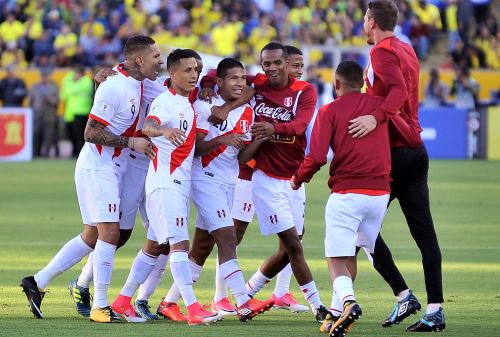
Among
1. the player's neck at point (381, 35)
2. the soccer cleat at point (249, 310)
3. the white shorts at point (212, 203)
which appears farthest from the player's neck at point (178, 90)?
the soccer cleat at point (249, 310)

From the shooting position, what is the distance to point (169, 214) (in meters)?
9.83

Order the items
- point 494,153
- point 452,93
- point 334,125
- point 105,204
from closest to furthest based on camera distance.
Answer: point 334,125
point 105,204
point 494,153
point 452,93

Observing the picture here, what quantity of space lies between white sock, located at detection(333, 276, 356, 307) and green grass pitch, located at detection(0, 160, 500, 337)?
387 mm

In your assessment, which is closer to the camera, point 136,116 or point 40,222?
point 136,116

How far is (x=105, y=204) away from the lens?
33.2 ft

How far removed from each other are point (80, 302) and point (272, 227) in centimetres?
172

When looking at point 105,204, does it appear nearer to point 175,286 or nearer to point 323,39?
point 175,286

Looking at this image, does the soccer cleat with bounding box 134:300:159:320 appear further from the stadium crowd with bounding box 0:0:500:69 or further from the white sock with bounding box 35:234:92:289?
the stadium crowd with bounding box 0:0:500:69

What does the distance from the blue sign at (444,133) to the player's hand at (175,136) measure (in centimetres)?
2233

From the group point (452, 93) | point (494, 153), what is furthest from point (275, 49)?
point (452, 93)

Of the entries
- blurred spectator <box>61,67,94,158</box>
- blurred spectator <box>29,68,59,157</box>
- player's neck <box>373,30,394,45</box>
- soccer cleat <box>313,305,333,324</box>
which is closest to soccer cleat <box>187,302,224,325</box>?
soccer cleat <box>313,305,333,324</box>

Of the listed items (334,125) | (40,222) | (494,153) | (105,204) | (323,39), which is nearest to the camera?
(334,125)

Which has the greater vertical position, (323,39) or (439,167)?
(323,39)

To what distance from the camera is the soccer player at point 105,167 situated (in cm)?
1005
